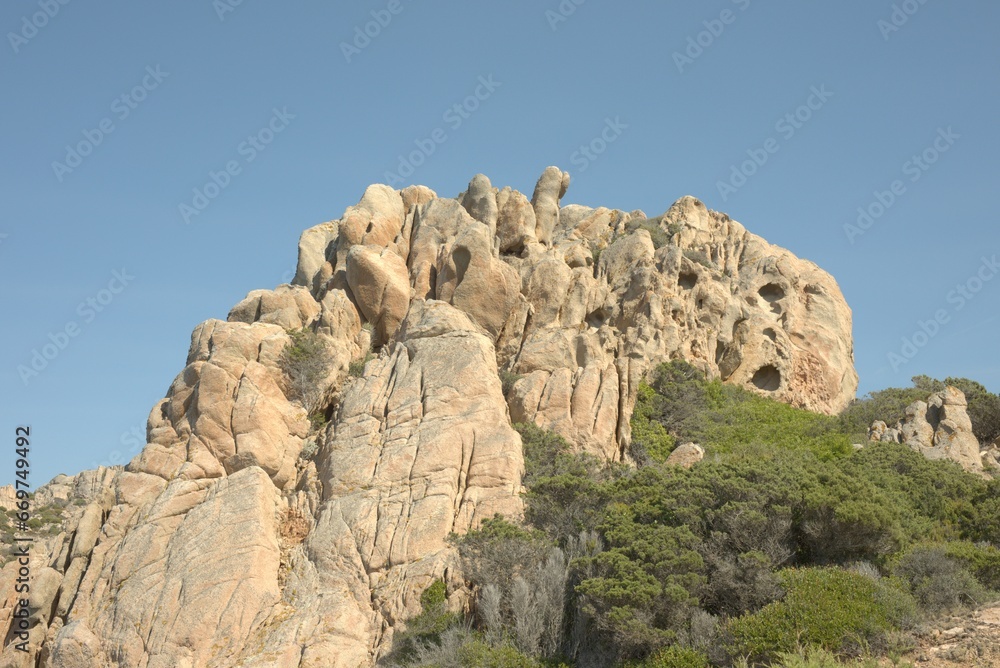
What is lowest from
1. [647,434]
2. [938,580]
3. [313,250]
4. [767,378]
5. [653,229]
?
[938,580]

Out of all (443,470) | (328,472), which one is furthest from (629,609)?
(328,472)

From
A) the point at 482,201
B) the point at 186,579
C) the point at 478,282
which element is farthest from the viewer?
the point at 482,201

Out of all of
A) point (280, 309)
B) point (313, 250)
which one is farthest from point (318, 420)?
point (313, 250)

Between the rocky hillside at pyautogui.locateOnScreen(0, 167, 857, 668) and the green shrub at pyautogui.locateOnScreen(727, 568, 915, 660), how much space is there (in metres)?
9.51

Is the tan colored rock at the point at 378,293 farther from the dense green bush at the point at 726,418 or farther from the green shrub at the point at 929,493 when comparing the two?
the green shrub at the point at 929,493

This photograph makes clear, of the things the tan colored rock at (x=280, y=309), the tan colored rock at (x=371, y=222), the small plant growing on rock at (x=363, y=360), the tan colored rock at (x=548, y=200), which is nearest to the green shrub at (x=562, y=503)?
the small plant growing on rock at (x=363, y=360)

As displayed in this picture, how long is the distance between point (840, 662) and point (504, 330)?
2336 centimetres

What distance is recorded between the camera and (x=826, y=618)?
24.0m

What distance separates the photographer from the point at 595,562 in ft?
94.2

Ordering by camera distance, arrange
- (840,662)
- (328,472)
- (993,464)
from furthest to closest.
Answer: (993,464) → (328,472) → (840,662)

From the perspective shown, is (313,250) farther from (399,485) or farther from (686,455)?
(686,455)

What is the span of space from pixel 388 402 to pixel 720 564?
1367 cm

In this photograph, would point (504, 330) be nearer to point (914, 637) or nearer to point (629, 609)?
point (629, 609)

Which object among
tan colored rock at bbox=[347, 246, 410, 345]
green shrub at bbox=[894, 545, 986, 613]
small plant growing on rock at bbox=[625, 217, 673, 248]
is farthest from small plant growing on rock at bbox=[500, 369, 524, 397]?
green shrub at bbox=[894, 545, 986, 613]
